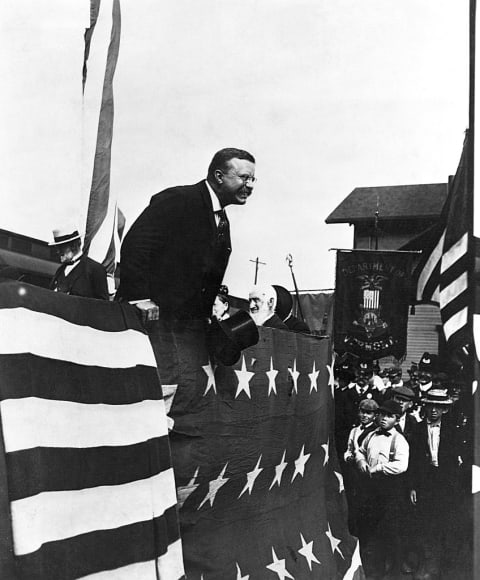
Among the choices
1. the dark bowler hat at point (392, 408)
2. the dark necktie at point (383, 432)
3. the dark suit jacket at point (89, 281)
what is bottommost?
the dark necktie at point (383, 432)

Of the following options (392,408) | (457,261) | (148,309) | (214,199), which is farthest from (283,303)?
(148,309)

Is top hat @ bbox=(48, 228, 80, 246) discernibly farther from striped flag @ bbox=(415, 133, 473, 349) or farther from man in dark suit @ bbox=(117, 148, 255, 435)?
striped flag @ bbox=(415, 133, 473, 349)

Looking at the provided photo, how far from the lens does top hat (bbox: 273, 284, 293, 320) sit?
517 cm

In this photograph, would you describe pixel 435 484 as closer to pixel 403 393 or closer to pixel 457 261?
pixel 403 393

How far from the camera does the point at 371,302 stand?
695cm

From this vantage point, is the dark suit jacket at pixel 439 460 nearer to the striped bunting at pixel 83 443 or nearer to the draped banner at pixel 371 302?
the draped banner at pixel 371 302

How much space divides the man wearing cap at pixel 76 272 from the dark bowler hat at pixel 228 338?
620mm

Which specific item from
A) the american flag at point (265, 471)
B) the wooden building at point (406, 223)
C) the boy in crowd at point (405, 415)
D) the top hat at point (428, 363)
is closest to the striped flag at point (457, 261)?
the boy in crowd at point (405, 415)

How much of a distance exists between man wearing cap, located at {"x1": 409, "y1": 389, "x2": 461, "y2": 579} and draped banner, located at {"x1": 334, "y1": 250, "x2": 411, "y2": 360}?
1.27 metres

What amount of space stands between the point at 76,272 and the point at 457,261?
2880 millimetres

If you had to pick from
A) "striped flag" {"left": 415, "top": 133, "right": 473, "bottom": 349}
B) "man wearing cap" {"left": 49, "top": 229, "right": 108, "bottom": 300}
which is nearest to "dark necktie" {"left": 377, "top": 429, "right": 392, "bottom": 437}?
"striped flag" {"left": 415, "top": 133, "right": 473, "bottom": 349}

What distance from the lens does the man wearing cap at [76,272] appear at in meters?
3.50

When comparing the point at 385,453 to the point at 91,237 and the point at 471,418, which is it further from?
the point at 91,237

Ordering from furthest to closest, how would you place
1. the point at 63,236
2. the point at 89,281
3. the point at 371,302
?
the point at 371,302, the point at 63,236, the point at 89,281
